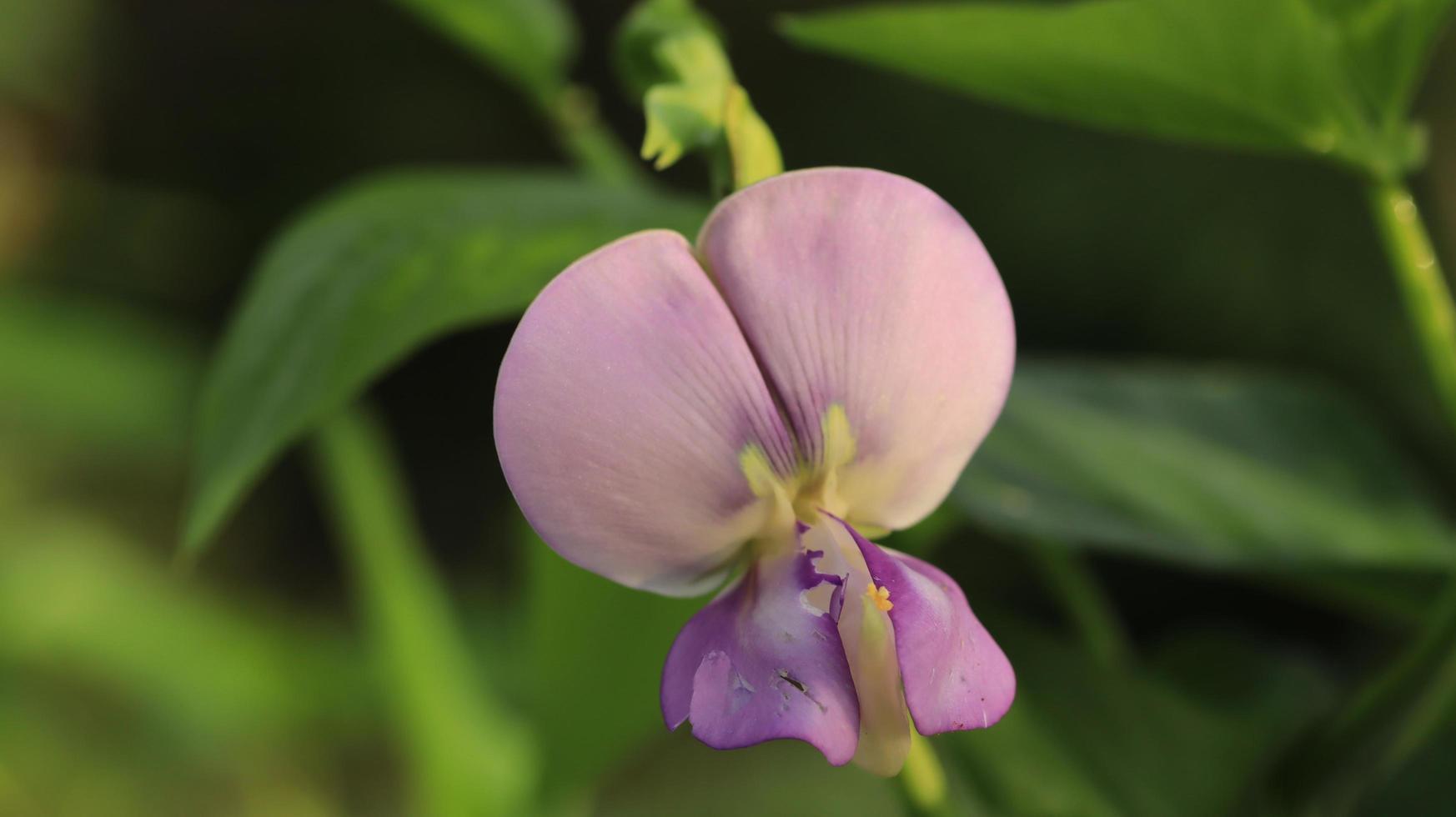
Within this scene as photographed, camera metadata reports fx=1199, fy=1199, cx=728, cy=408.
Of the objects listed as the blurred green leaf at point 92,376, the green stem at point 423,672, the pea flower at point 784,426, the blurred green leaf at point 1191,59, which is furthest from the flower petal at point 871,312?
the blurred green leaf at point 92,376

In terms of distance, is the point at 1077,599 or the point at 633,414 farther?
the point at 1077,599

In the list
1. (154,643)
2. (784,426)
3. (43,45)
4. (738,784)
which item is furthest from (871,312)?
(43,45)

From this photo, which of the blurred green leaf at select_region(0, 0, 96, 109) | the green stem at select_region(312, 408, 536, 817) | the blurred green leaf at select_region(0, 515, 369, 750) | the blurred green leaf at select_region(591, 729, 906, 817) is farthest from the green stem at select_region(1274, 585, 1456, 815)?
the blurred green leaf at select_region(0, 0, 96, 109)

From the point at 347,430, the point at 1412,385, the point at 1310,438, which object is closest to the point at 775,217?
the point at 1310,438

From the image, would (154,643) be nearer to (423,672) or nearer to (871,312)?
(423,672)

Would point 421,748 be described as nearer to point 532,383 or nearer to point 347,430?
point 347,430

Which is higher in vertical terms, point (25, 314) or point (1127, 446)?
point (1127, 446)

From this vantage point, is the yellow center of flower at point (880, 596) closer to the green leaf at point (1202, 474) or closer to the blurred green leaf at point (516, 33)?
the green leaf at point (1202, 474)
